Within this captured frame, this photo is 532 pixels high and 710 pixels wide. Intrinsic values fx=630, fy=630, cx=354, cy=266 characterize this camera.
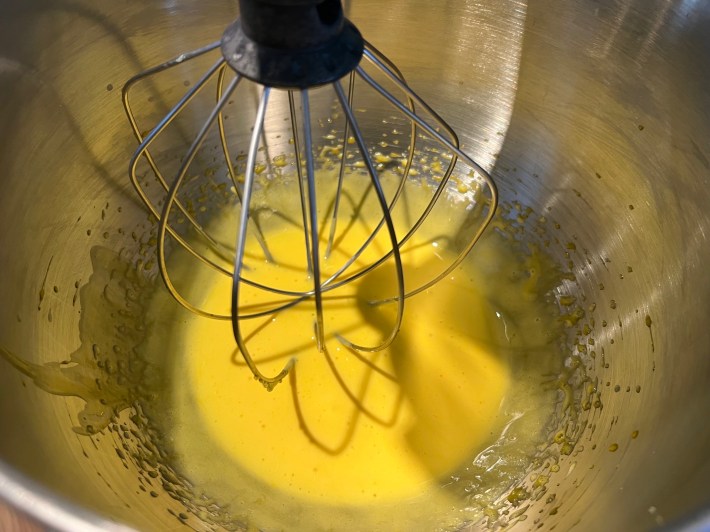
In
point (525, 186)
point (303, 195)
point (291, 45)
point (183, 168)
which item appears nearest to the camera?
point (291, 45)

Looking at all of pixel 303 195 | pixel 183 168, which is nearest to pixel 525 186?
pixel 303 195

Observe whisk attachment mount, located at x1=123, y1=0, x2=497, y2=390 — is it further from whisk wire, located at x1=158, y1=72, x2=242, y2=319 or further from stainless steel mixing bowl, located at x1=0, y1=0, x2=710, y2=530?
whisk wire, located at x1=158, y1=72, x2=242, y2=319

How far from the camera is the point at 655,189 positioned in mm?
673

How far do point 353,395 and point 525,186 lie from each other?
0.36 meters

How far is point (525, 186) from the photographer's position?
84cm

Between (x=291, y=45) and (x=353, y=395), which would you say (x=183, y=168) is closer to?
(x=291, y=45)

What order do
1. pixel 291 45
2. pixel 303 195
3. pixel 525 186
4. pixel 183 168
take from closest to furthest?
pixel 291 45
pixel 183 168
pixel 303 195
pixel 525 186

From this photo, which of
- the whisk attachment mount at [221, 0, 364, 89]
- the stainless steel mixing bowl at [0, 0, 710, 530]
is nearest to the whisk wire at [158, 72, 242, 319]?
the whisk attachment mount at [221, 0, 364, 89]

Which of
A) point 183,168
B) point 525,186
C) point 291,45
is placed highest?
point 291,45

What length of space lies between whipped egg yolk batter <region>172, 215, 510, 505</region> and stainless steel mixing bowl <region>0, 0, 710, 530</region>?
0.11 metres

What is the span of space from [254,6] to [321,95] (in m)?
0.51

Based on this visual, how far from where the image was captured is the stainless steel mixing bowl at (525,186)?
0.52 meters

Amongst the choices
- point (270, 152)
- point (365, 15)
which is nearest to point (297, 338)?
point (270, 152)

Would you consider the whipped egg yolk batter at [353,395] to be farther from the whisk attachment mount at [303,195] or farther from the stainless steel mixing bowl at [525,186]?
the stainless steel mixing bowl at [525,186]
